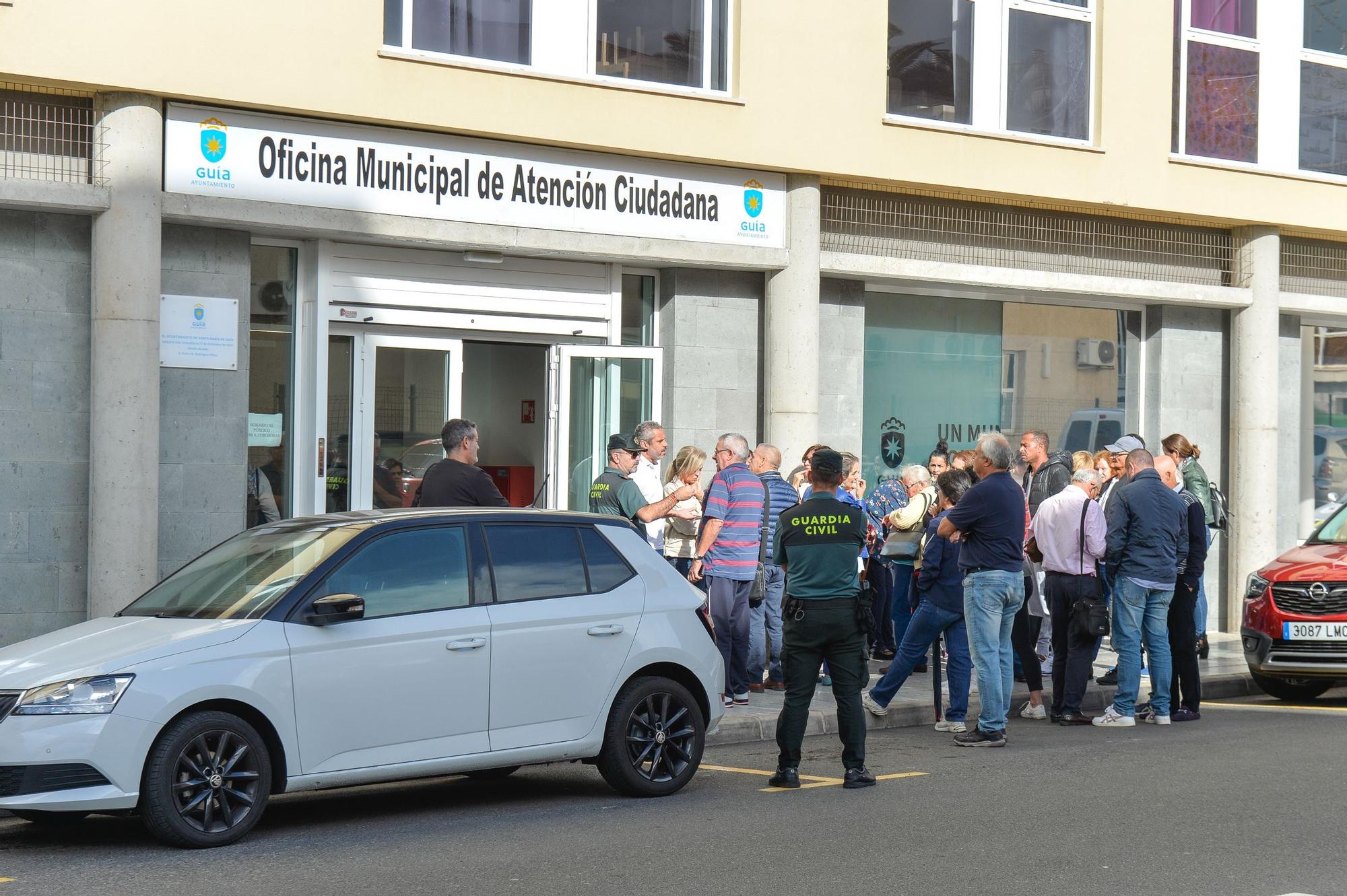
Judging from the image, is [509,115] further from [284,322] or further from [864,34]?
[864,34]

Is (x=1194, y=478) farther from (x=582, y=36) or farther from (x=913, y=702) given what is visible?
(x=582, y=36)

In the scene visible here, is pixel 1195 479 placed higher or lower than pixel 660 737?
higher

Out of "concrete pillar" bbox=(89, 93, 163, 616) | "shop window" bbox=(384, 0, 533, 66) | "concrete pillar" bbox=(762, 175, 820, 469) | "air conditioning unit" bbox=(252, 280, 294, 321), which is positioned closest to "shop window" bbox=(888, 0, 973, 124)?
"concrete pillar" bbox=(762, 175, 820, 469)

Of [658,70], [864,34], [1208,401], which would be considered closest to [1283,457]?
[1208,401]

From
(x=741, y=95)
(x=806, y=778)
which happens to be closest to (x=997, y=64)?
(x=741, y=95)

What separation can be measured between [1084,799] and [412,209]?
7631mm

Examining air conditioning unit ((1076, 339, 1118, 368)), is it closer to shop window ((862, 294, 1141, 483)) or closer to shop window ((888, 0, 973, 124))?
shop window ((862, 294, 1141, 483))

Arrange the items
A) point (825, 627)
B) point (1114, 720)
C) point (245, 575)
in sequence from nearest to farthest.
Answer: point (245, 575) → point (825, 627) → point (1114, 720)

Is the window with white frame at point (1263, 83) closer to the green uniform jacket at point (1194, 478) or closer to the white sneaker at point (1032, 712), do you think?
the green uniform jacket at point (1194, 478)

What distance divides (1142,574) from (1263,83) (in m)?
9.63

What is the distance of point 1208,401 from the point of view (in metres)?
18.8

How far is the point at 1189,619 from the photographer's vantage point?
1182 centimetres

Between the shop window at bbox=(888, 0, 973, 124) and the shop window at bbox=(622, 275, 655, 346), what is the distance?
3.22m

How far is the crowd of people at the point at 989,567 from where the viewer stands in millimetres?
10344
